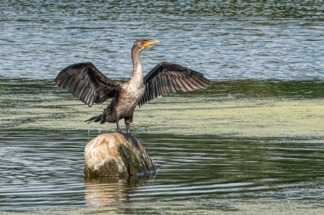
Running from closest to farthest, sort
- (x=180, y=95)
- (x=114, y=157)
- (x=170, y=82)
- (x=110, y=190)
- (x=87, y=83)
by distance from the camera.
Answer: (x=110, y=190) → (x=114, y=157) → (x=87, y=83) → (x=170, y=82) → (x=180, y=95)

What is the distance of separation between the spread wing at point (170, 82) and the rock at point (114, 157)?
29.5 inches

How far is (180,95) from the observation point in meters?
18.6

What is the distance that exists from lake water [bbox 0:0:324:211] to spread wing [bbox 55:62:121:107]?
0.81 meters

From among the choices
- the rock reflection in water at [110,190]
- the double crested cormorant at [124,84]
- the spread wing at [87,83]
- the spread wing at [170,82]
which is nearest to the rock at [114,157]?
the rock reflection in water at [110,190]

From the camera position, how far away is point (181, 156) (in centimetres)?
1291

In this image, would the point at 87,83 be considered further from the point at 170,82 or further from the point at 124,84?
the point at 170,82

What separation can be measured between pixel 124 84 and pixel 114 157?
78 cm

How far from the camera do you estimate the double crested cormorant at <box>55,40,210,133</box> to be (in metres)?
11.8

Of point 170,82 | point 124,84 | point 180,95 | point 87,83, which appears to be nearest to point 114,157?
point 124,84

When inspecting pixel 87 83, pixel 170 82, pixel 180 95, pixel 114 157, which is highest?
pixel 87 83

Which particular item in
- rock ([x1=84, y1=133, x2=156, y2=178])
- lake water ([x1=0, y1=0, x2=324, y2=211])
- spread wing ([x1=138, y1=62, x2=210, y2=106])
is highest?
spread wing ([x1=138, y1=62, x2=210, y2=106])

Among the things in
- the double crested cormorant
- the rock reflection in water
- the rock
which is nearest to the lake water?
the rock reflection in water

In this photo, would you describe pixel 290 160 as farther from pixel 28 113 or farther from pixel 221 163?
pixel 28 113

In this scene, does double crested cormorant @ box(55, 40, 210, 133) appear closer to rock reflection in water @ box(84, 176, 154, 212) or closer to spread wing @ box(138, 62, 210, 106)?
spread wing @ box(138, 62, 210, 106)
